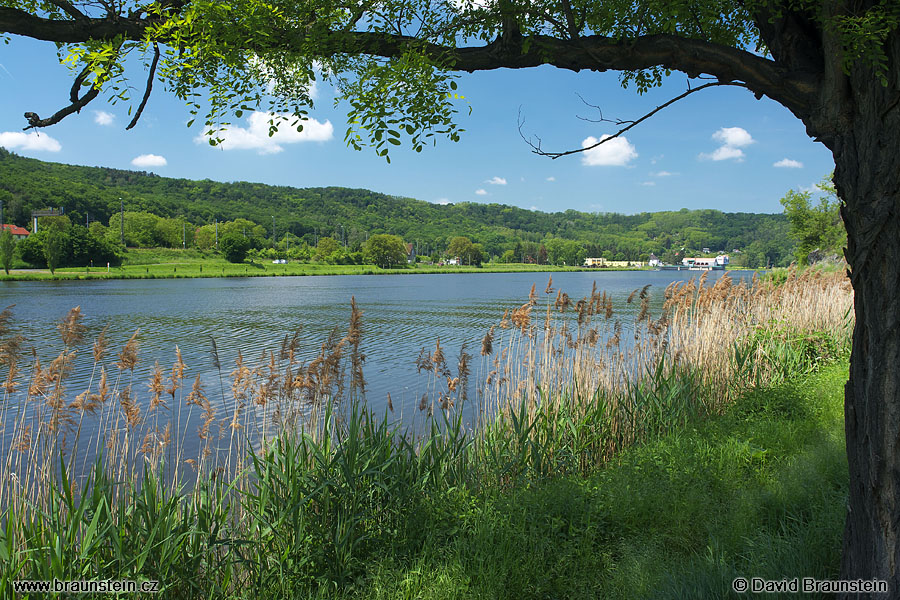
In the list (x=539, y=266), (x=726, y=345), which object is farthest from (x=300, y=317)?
(x=539, y=266)

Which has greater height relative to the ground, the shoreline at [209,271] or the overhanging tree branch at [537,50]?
the overhanging tree branch at [537,50]

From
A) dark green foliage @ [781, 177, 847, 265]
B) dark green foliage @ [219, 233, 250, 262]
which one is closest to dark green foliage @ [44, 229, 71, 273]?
dark green foliage @ [219, 233, 250, 262]

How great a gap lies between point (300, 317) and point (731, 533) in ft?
85.3

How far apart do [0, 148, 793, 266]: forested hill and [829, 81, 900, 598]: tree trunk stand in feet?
300

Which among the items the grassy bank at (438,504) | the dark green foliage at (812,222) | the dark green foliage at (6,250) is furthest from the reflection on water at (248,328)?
the dark green foliage at (6,250)

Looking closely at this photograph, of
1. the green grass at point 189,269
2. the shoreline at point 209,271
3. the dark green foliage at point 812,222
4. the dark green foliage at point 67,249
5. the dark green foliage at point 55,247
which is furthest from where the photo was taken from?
the dark green foliage at point 67,249

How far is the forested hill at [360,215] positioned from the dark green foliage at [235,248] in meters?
18.4

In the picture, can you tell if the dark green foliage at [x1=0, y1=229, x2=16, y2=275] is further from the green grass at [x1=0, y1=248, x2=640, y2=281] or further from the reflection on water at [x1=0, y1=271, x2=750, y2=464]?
the reflection on water at [x1=0, y1=271, x2=750, y2=464]

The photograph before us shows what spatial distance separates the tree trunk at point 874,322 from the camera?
7.84 ft

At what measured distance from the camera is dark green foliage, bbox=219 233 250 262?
101 metres

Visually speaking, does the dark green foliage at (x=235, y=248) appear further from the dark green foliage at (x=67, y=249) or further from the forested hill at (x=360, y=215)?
the dark green foliage at (x=67, y=249)

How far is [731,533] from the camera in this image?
3473 millimetres

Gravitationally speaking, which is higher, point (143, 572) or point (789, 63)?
point (789, 63)

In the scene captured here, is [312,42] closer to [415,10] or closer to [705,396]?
[415,10]
